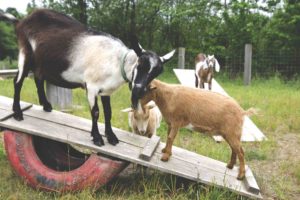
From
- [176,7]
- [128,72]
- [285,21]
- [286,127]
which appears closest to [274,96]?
[286,127]

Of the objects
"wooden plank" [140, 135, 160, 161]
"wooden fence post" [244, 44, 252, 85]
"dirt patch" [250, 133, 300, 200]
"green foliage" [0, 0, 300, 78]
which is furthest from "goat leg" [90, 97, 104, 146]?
"green foliage" [0, 0, 300, 78]

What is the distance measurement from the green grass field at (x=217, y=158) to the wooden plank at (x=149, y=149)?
26cm

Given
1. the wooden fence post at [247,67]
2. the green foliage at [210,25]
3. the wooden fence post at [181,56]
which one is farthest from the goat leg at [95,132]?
the green foliage at [210,25]

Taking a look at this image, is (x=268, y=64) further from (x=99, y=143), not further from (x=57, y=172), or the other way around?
(x=57, y=172)

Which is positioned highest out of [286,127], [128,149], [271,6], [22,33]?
[271,6]

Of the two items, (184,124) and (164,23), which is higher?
(164,23)

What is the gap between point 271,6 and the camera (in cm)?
1628

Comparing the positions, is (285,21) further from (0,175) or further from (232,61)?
(0,175)

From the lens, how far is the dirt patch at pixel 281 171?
13.9ft

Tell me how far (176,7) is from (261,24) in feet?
16.8

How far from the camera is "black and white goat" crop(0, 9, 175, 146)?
138 inches

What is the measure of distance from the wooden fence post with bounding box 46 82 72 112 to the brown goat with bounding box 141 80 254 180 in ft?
12.5

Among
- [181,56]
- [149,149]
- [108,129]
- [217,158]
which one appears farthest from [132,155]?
[181,56]

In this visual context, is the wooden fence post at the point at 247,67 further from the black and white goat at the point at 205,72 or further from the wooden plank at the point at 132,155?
the wooden plank at the point at 132,155
